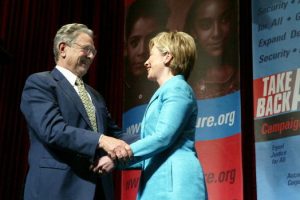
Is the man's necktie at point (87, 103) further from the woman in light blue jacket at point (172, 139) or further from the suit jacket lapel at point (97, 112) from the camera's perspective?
the woman in light blue jacket at point (172, 139)

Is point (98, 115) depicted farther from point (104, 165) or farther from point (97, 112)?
point (104, 165)

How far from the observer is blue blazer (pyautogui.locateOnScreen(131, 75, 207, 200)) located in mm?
1971

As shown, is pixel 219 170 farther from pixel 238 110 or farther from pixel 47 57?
pixel 47 57

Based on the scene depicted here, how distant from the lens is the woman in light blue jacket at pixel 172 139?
6.48 feet

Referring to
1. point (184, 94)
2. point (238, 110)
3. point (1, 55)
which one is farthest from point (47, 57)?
point (184, 94)

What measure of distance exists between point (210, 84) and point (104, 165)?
1358 mm

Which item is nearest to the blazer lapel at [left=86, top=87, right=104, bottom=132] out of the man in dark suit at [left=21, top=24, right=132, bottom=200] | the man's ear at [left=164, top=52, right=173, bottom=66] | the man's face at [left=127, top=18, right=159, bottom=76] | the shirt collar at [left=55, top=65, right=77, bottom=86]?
the man in dark suit at [left=21, top=24, right=132, bottom=200]

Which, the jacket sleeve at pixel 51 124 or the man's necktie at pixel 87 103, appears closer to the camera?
the jacket sleeve at pixel 51 124

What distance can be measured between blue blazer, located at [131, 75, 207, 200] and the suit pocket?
286 millimetres

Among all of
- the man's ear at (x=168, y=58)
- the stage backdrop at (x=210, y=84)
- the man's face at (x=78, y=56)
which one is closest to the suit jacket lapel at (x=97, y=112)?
the man's face at (x=78, y=56)

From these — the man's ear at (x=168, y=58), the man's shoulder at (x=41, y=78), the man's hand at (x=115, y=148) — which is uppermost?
the man's ear at (x=168, y=58)

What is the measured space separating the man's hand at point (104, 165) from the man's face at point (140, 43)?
1.62 m

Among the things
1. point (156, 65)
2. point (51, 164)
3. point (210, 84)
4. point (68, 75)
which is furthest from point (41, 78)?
point (210, 84)

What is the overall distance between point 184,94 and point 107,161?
15.0 inches
